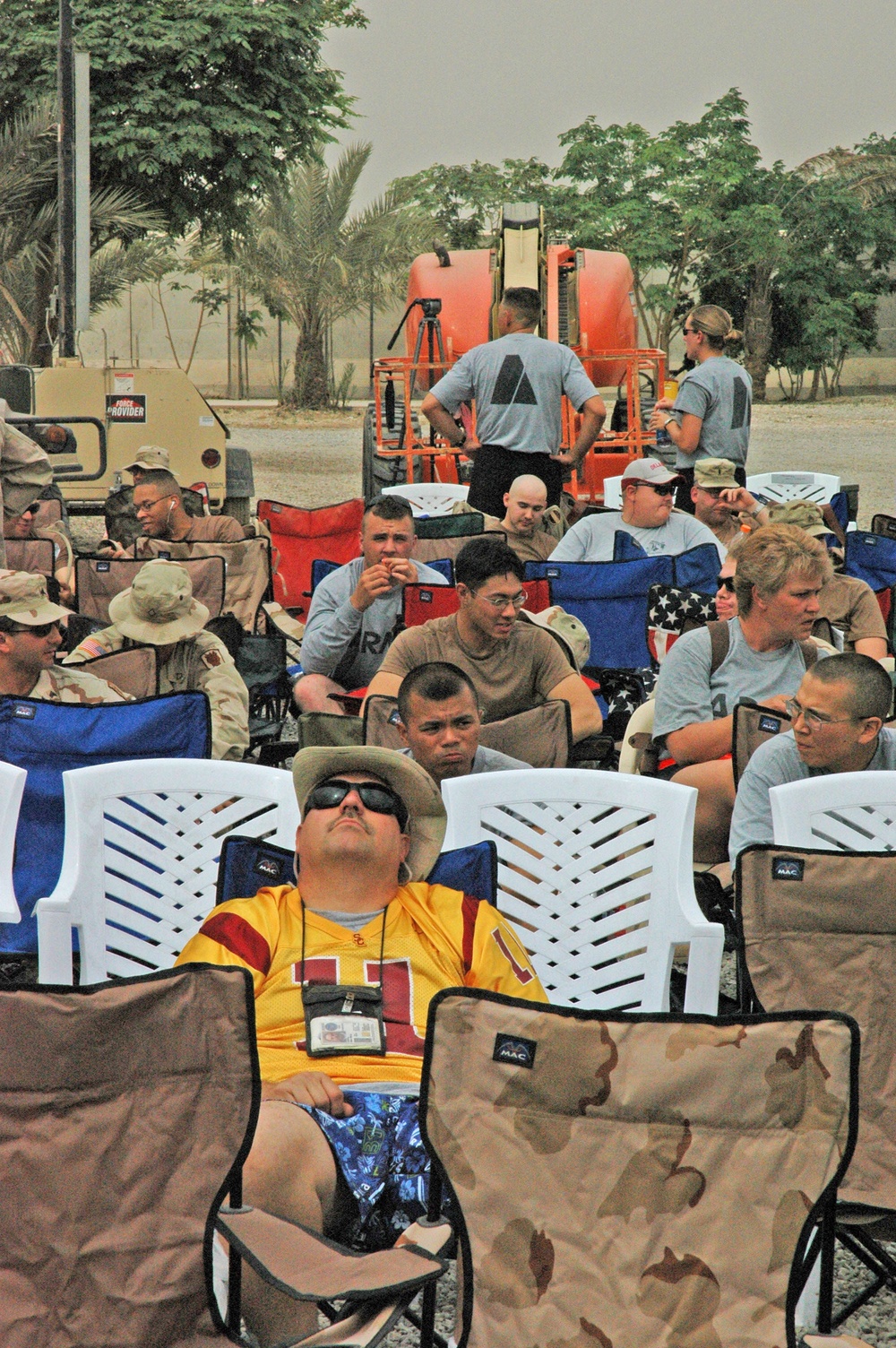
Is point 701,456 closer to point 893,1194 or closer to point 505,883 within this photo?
point 505,883

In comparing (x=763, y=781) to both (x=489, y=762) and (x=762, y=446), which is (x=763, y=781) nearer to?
(x=489, y=762)

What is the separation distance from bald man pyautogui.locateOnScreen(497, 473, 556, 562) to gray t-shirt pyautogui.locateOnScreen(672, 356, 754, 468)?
47.9 inches

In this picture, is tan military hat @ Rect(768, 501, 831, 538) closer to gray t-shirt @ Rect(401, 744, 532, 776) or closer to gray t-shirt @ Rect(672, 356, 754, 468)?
gray t-shirt @ Rect(672, 356, 754, 468)

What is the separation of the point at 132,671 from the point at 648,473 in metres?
2.84

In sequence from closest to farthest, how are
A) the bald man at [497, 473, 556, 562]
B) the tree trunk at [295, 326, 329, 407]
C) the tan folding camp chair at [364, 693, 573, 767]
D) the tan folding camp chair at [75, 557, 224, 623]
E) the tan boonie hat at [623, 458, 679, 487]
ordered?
the tan folding camp chair at [364, 693, 573, 767], the tan folding camp chair at [75, 557, 224, 623], the tan boonie hat at [623, 458, 679, 487], the bald man at [497, 473, 556, 562], the tree trunk at [295, 326, 329, 407]

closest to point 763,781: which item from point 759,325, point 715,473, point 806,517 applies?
point 806,517

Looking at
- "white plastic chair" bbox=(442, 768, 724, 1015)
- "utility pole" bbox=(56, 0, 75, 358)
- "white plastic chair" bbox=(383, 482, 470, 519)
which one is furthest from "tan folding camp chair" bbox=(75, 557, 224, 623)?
"utility pole" bbox=(56, 0, 75, 358)

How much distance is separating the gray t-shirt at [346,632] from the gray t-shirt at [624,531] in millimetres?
1314

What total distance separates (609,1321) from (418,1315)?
0.69m

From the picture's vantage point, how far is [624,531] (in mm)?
6348

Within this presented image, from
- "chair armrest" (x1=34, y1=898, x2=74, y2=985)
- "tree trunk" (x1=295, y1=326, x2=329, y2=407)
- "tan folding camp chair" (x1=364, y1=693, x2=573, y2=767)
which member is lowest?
"chair armrest" (x1=34, y1=898, x2=74, y2=985)

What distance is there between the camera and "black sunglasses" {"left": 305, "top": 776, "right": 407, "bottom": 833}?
2.84 meters

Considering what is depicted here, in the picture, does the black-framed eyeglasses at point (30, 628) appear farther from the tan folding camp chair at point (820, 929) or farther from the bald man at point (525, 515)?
the bald man at point (525, 515)

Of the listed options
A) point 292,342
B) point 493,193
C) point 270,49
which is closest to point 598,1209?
point 270,49
